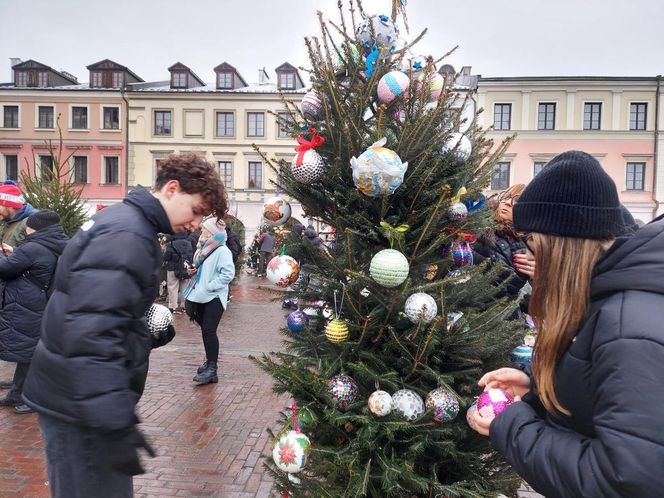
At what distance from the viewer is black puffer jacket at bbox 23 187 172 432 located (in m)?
1.88

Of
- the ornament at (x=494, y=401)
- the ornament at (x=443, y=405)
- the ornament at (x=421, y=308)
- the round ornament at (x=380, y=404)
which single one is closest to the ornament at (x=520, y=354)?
the ornament at (x=443, y=405)

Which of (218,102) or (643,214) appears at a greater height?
(218,102)

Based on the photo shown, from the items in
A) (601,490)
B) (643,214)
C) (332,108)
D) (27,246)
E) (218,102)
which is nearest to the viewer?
(601,490)

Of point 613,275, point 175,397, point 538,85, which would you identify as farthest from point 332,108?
point 538,85

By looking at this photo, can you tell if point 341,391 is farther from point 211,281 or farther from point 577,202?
point 211,281

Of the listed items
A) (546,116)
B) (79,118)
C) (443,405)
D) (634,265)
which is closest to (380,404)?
(443,405)

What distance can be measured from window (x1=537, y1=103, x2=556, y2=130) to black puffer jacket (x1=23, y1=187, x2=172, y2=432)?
3216cm

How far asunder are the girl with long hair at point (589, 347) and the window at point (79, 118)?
1473 inches

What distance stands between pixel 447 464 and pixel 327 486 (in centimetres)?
67

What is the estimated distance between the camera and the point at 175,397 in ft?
18.3

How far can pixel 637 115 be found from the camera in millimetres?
29734

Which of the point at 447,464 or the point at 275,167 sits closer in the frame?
the point at 447,464

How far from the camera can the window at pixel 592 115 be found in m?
30.0

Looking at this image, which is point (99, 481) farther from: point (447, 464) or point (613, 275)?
point (613, 275)
